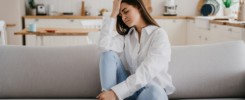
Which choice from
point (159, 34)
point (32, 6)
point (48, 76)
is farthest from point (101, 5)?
point (159, 34)

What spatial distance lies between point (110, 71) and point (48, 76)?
530 millimetres

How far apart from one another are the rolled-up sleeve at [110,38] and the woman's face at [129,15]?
0.33 ft

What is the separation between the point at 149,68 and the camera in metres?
1.80

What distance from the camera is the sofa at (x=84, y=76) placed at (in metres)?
2.14

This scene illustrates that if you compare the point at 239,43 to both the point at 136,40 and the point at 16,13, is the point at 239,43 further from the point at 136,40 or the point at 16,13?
the point at 16,13

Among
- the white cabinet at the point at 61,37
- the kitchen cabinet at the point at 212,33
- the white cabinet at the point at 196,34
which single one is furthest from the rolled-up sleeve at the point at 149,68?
the white cabinet at the point at 196,34

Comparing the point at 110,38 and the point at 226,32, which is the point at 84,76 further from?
the point at 226,32

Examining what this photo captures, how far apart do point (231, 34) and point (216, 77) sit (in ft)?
8.32

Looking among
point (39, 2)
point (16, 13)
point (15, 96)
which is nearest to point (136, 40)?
point (15, 96)

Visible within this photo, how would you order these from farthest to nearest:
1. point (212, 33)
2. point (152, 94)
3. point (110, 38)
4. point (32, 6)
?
point (32, 6) → point (212, 33) → point (110, 38) → point (152, 94)

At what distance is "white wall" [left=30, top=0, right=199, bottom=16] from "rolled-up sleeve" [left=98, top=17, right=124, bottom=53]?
4.27m

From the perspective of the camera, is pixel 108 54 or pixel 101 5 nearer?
pixel 108 54

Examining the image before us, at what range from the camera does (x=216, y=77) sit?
2145mm

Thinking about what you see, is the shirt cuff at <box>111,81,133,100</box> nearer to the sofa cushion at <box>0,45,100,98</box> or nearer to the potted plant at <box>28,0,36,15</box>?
the sofa cushion at <box>0,45,100,98</box>
